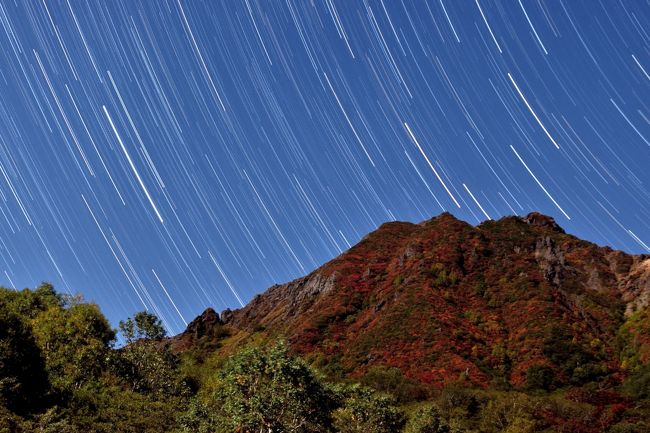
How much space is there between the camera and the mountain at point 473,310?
2827 inches

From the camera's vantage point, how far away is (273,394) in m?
17.0

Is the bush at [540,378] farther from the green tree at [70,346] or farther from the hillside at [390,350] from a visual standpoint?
the green tree at [70,346]

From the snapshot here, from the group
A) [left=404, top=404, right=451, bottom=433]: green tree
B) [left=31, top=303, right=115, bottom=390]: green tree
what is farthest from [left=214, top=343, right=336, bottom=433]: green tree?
[left=31, top=303, right=115, bottom=390]: green tree

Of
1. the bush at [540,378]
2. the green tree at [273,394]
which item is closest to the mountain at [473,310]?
the bush at [540,378]

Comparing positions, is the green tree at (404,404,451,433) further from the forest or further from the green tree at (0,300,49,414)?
the green tree at (0,300,49,414)

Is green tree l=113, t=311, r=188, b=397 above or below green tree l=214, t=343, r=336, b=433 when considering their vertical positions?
above

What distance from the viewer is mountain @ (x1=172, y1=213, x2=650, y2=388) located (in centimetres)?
7181

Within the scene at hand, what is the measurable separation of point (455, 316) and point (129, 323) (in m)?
56.2

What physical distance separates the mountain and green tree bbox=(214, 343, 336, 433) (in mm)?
53354

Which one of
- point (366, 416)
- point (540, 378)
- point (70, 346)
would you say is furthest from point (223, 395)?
point (540, 378)

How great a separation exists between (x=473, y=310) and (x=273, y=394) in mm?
79452

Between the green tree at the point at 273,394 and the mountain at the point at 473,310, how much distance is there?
53.4 m

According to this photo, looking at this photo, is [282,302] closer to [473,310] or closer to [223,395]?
[473,310]

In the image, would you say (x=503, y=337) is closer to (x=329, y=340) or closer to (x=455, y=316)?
(x=455, y=316)
